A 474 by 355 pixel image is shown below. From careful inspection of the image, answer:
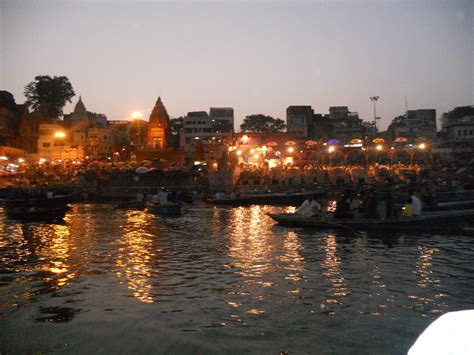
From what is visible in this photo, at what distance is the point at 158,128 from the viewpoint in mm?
65375

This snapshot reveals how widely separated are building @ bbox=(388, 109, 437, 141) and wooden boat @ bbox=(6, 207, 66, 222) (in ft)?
189

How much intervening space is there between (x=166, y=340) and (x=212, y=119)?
67.3 meters

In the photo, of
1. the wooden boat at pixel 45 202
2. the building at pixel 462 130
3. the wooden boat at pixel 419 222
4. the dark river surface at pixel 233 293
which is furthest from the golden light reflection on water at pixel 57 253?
the building at pixel 462 130

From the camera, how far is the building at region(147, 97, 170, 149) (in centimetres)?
6488

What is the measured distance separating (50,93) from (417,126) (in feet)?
211

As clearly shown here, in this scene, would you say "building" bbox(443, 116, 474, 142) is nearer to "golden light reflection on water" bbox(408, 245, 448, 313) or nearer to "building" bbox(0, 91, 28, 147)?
"golden light reflection on water" bbox(408, 245, 448, 313)

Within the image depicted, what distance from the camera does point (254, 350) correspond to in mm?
6008

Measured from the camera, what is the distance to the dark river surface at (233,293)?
6395 mm

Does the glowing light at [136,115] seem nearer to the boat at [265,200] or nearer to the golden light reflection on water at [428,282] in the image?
the boat at [265,200]

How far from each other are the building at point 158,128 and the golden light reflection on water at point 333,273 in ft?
173

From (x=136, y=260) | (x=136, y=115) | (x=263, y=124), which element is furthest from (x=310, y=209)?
(x=263, y=124)

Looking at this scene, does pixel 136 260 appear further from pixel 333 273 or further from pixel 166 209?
pixel 166 209

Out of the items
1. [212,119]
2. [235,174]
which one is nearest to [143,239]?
[235,174]

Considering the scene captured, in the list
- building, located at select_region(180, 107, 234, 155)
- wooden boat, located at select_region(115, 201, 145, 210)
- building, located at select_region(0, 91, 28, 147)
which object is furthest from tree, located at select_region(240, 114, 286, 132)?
wooden boat, located at select_region(115, 201, 145, 210)
